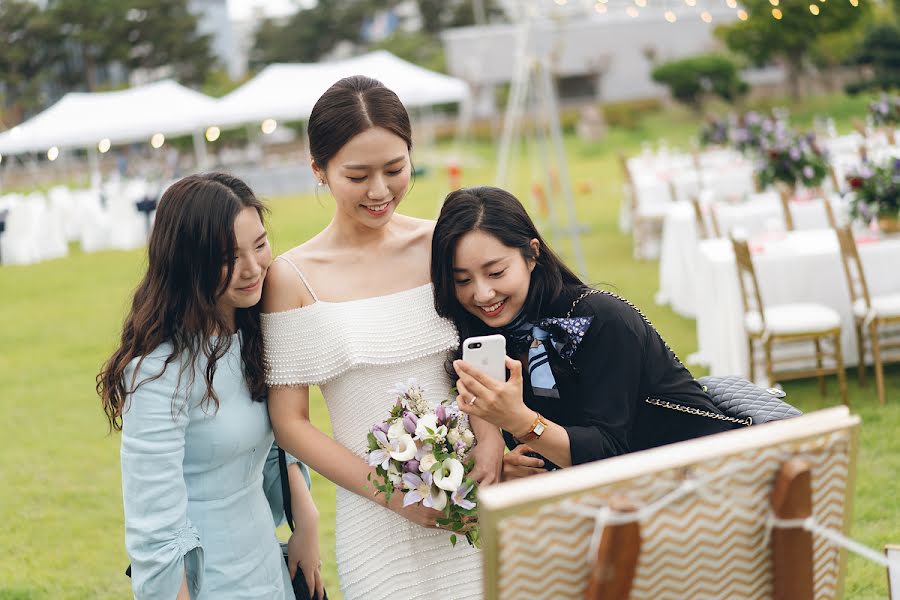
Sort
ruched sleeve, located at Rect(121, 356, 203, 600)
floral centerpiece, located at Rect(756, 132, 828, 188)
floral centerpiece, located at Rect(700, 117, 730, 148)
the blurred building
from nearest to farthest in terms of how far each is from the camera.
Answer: ruched sleeve, located at Rect(121, 356, 203, 600)
floral centerpiece, located at Rect(756, 132, 828, 188)
floral centerpiece, located at Rect(700, 117, 730, 148)
the blurred building

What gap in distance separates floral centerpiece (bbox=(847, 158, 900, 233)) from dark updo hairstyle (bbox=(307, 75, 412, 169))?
5.42 m

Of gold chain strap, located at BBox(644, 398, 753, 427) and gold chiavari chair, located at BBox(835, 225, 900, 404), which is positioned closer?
gold chain strap, located at BBox(644, 398, 753, 427)

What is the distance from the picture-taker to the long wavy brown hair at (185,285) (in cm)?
230

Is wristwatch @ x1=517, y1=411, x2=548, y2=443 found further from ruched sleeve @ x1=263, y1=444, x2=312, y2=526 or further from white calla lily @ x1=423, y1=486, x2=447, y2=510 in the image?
ruched sleeve @ x1=263, y1=444, x2=312, y2=526

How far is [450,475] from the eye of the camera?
210 cm

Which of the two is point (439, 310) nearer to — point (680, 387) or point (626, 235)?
point (680, 387)

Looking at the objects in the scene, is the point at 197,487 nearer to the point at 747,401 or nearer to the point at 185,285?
the point at 185,285

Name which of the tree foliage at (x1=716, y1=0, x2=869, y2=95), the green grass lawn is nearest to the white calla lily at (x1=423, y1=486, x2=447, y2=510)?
the green grass lawn

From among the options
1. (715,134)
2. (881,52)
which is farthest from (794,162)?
(881,52)

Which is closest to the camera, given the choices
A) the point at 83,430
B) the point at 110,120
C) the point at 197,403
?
the point at 197,403

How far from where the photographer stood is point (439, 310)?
8.23 ft

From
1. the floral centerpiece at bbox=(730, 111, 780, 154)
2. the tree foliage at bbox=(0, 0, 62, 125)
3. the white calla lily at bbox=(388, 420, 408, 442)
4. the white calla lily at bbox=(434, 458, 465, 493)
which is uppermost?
the tree foliage at bbox=(0, 0, 62, 125)

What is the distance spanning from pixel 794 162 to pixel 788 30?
26.2m

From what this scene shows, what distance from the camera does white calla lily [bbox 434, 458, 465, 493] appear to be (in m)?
2.08
